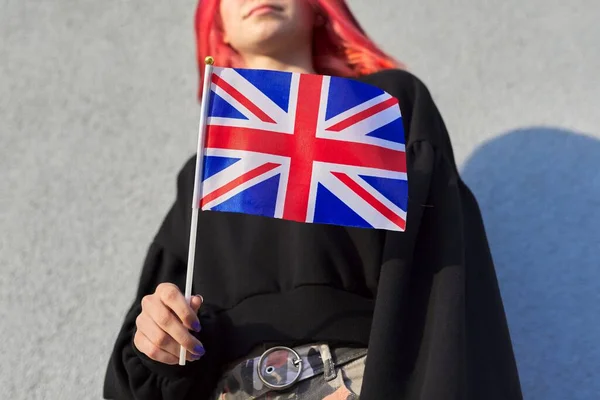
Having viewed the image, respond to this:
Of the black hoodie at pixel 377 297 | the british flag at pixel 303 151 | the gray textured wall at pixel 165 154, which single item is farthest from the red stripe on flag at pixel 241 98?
the gray textured wall at pixel 165 154

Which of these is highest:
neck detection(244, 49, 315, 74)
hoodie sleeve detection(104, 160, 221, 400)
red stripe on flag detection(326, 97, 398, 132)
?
neck detection(244, 49, 315, 74)

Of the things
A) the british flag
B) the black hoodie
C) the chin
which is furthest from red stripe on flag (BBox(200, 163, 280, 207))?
the chin

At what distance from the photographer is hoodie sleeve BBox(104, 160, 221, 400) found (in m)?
0.75

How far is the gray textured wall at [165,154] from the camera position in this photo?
3.54 feet

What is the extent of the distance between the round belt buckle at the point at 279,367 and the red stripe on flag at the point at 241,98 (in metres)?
0.26

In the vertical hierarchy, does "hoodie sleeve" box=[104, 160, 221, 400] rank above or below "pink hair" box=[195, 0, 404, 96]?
below

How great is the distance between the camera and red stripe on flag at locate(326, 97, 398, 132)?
0.71 metres

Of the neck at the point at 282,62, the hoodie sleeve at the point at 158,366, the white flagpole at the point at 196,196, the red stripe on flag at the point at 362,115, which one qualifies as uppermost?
Answer: the neck at the point at 282,62

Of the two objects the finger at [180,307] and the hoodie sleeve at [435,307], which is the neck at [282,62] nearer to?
the hoodie sleeve at [435,307]

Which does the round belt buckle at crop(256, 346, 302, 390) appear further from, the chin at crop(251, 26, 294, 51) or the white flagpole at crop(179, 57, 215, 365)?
the chin at crop(251, 26, 294, 51)

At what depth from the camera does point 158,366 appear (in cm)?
73

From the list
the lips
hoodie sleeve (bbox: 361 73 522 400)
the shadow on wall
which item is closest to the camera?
hoodie sleeve (bbox: 361 73 522 400)

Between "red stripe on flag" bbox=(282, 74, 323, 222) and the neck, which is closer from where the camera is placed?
"red stripe on flag" bbox=(282, 74, 323, 222)

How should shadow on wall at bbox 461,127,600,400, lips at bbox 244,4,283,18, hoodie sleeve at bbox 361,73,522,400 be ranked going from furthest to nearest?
shadow on wall at bbox 461,127,600,400 → lips at bbox 244,4,283,18 → hoodie sleeve at bbox 361,73,522,400
